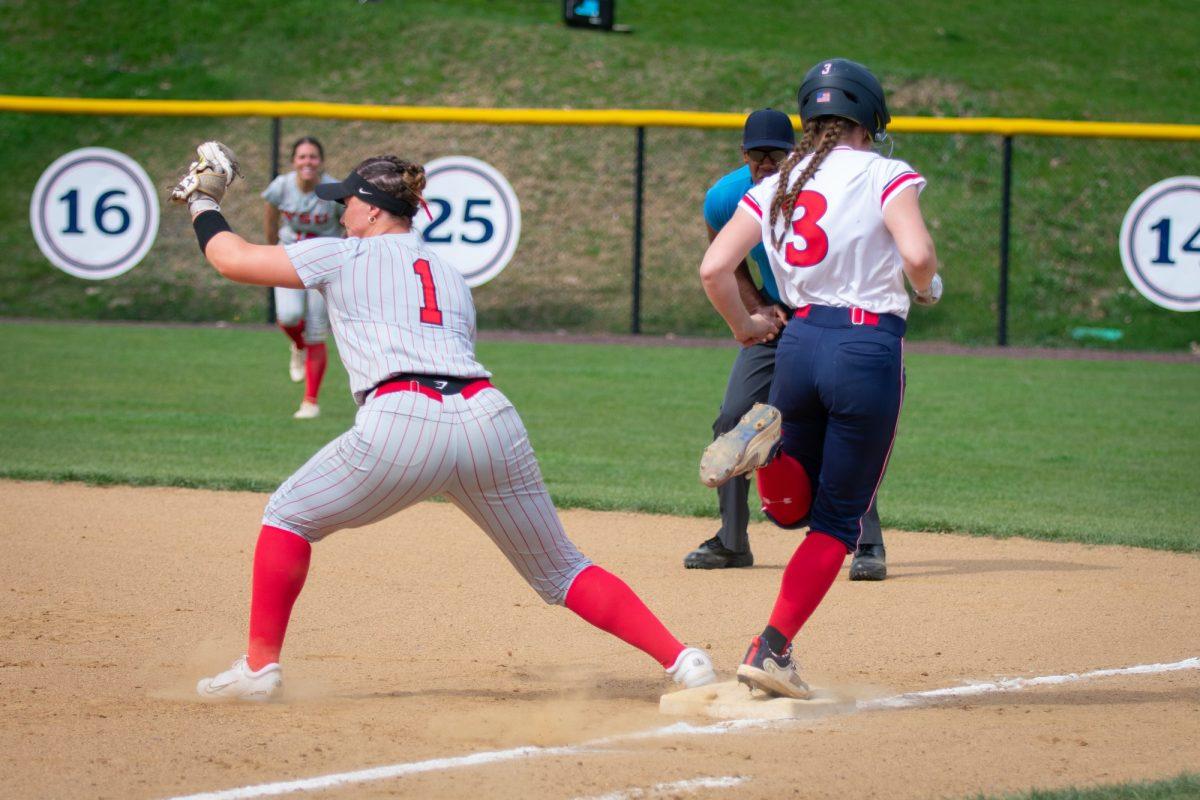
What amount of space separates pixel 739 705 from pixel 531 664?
985 millimetres

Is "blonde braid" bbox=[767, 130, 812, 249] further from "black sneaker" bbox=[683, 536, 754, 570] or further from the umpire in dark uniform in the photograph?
"black sneaker" bbox=[683, 536, 754, 570]

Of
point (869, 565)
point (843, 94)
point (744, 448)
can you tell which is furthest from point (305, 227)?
point (744, 448)

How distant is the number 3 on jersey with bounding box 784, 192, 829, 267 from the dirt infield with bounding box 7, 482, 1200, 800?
135 centimetres

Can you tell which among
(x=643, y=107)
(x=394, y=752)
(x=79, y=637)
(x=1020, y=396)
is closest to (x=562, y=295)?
(x=643, y=107)

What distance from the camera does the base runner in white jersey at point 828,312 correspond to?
402 centimetres

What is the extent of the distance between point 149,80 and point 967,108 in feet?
A: 43.0

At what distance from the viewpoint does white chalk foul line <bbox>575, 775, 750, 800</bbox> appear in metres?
3.41

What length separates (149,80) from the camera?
2286cm

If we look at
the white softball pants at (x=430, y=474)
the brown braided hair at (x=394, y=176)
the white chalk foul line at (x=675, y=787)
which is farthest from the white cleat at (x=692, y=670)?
the brown braided hair at (x=394, y=176)

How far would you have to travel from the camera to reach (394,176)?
4191 mm

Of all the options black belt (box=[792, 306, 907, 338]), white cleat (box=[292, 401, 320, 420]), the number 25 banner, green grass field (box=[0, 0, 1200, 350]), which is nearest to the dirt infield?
black belt (box=[792, 306, 907, 338])

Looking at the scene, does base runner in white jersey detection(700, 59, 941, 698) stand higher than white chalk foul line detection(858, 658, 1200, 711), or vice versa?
base runner in white jersey detection(700, 59, 941, 698)

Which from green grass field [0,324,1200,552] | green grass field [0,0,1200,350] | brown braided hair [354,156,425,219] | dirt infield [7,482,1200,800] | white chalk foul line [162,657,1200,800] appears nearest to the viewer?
white chalk foul line [162,657,1200,800]

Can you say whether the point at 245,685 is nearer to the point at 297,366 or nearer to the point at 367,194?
the point at 367,194
